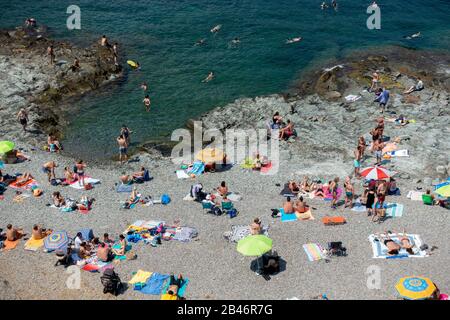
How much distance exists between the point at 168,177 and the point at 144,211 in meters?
4.15

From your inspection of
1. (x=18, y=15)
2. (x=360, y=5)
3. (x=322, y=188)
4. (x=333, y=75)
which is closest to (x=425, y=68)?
(x=333, y=75)

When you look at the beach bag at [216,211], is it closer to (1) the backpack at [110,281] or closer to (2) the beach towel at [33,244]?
(1) the backpack at [110,281]

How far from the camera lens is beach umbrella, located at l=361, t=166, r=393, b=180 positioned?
27.0 metres

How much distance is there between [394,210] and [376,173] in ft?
7.91

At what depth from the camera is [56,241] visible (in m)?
23.5

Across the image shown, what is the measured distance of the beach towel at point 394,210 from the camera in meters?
25.3

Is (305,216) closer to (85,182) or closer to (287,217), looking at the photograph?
(287,217)

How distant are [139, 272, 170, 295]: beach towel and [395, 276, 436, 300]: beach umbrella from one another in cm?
952

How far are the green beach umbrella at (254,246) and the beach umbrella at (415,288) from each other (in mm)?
5392

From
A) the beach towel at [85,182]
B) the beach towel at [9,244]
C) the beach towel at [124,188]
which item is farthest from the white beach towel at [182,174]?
the beach towel at [9,244]

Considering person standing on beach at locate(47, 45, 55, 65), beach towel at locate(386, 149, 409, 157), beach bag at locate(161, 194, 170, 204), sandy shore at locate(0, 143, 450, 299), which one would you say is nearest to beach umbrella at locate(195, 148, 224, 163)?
sandy shore at locate(0, 143, 450, 299)

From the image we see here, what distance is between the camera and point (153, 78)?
43812 mm

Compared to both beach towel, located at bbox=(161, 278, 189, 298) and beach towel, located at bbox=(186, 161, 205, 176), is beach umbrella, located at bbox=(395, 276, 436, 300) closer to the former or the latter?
beach towel, located at bbox=(161, 278, 189, 298)

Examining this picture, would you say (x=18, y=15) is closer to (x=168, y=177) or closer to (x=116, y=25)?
(x=116, y=25)
